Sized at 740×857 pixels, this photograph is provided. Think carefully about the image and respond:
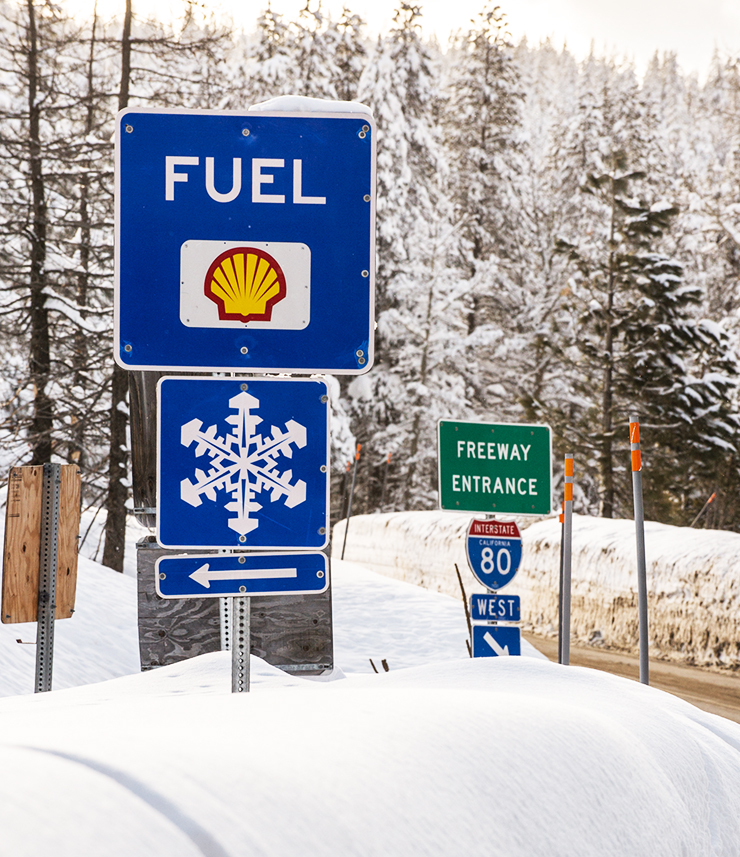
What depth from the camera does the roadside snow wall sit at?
11.7 meters

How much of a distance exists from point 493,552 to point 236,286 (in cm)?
440

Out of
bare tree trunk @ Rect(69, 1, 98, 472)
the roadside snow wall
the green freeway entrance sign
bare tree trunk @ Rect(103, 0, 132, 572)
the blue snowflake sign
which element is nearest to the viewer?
the blue snowflake sign

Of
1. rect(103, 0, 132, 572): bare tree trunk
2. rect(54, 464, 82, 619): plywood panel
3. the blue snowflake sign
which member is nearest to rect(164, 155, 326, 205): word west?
the blue snowflake sign

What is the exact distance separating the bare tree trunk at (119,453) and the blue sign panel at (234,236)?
12822 millimetres

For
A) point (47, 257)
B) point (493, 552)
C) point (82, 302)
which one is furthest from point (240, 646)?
point (82, 302)

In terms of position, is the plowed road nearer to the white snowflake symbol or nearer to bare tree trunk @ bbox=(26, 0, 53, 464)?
the white snowflake symbol

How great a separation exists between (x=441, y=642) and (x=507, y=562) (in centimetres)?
517

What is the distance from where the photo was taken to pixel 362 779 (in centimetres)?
163

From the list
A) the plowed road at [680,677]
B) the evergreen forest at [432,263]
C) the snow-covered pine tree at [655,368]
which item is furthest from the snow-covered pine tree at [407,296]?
the plowed road at [680,677]

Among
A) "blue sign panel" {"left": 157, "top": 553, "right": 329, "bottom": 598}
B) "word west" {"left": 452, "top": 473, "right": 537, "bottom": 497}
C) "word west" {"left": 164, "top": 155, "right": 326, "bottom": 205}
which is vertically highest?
"word west" {"left": 164, "top": 155, "right": 326, "bottom": 205}

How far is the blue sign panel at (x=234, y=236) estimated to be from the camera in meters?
2.74

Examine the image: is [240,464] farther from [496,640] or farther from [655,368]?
[655,368]

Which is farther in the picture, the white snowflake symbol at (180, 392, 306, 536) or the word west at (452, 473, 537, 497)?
the word west at (452, 473, 537, 497)

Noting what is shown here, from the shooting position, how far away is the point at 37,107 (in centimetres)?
1519
